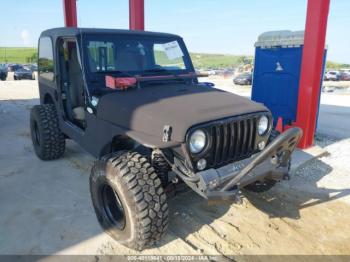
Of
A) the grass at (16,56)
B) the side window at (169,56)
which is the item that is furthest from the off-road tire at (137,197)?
the grass at (16,56)

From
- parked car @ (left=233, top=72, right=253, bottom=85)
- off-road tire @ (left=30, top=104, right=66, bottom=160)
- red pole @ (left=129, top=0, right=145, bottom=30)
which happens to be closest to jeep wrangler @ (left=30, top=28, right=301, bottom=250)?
off-road tire @ (left=30, top=104, right=66, bottom=160)

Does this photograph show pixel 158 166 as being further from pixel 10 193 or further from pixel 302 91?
pixel 302 91

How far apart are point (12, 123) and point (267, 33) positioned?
6446 mm

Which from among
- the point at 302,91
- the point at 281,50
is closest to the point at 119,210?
the point at 302,91

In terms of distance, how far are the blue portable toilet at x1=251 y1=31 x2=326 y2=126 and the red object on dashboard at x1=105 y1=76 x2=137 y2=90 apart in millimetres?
3441

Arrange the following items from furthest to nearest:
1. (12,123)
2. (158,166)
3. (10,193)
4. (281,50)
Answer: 1. (12,123)
2. (281,50)
3. (10,193)
4. (158,166)

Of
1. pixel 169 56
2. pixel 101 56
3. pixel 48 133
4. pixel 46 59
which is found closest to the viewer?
pixel 101 56

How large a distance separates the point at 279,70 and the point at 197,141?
3915 millimetres

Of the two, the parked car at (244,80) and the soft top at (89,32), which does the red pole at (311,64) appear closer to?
Answer: the soft top at (89,32)

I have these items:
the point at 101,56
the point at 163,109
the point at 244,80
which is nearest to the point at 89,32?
the point at 101,56

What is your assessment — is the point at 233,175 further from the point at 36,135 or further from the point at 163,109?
the point at 36,135

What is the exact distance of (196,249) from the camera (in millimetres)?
2914

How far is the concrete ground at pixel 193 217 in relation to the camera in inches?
116

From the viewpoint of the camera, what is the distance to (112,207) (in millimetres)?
3211
